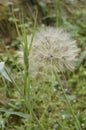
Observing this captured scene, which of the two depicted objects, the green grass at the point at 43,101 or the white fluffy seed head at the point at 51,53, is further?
the green grass at the point at 43,101

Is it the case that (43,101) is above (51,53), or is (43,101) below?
below

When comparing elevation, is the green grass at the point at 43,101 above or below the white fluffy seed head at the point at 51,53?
below

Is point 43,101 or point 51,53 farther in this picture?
point 43,101

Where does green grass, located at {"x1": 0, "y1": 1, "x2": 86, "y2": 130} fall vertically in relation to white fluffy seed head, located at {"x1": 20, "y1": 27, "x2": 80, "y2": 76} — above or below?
below

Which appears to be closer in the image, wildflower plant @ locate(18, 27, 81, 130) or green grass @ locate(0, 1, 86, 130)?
wildflower plant @ locate(18, 27, 81, 130)

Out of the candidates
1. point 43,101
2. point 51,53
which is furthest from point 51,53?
point 43,101

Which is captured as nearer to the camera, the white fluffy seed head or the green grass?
the white fluffy seed head

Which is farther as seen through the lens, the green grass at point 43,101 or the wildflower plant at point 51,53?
the green grass at point 43,101

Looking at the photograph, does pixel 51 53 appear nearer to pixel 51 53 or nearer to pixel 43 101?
pixel 51 53
